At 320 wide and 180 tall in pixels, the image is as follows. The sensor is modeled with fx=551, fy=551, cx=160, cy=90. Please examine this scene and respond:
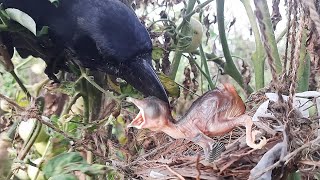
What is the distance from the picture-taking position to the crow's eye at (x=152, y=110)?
475 millimetres

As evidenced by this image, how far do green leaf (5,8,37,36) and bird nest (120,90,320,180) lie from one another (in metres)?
0.17

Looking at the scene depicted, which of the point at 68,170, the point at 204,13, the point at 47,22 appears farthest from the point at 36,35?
the point at 204,13

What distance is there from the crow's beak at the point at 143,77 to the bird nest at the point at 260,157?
0.07 metres

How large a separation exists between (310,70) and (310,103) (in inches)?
5.3

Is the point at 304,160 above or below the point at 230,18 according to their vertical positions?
below

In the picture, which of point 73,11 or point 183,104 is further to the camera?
point 183,104

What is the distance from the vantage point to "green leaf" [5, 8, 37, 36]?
536 millimetres

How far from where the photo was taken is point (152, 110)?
0.48m

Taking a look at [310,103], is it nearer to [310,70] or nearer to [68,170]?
[310,70]

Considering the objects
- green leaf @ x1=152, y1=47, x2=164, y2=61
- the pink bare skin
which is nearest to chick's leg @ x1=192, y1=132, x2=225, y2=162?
the pink bare skin

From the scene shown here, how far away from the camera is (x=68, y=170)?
1.78ft

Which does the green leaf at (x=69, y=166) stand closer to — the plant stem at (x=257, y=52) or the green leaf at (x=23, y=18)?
the green leaf at (x=23, y=18)

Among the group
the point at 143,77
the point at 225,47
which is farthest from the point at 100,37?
the point at 225,47

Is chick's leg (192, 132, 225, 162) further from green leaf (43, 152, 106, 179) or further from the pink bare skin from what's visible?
green leaf (43, 152, 106, 179)
